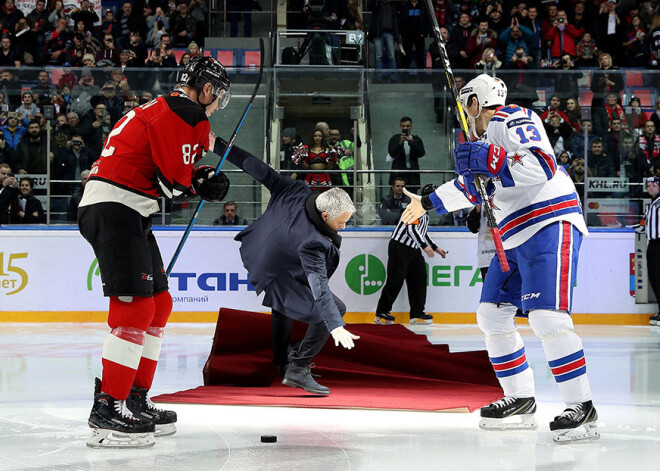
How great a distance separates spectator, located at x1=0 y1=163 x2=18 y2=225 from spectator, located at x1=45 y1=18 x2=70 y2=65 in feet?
15.4

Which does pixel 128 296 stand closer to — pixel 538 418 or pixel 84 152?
pixel 538 418

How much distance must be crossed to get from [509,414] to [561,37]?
10.4m

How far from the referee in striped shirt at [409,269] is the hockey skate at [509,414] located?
493 cm

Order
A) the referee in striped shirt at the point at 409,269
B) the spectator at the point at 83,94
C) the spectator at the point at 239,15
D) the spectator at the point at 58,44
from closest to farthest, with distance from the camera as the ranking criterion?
the referee in striped shirt at the point at 409,269
the spectator at the point at 83,94
the spectator at the point at 58,44
the spectator at the point at 239,15

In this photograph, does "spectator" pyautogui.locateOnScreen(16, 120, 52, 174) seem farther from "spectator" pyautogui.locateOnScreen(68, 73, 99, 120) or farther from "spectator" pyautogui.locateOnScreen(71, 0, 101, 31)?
"spectator" pyautogui.locateOnScreen(71, 0, 101, 31)

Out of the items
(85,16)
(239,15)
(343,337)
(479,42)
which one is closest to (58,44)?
(85,16)

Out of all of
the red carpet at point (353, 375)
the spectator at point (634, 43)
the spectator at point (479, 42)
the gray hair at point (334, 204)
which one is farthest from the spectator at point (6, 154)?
the spectator at point (634, 43)

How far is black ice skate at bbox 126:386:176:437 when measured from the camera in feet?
13.1

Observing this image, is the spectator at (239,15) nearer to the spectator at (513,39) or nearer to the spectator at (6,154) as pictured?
the spectator at (513,39)

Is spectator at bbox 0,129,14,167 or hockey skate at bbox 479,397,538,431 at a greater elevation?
spectator at bbox 0,129,14,167

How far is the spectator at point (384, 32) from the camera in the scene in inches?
512

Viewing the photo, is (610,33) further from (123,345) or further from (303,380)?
(123,345)

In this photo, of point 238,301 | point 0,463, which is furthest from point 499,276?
point 238,301

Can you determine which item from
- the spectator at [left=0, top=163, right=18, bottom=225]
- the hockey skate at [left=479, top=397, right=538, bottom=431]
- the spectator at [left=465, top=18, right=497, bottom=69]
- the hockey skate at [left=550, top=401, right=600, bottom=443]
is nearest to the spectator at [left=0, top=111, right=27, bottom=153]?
the spectator at [left=0, top=163, right=18, bottom=225]
